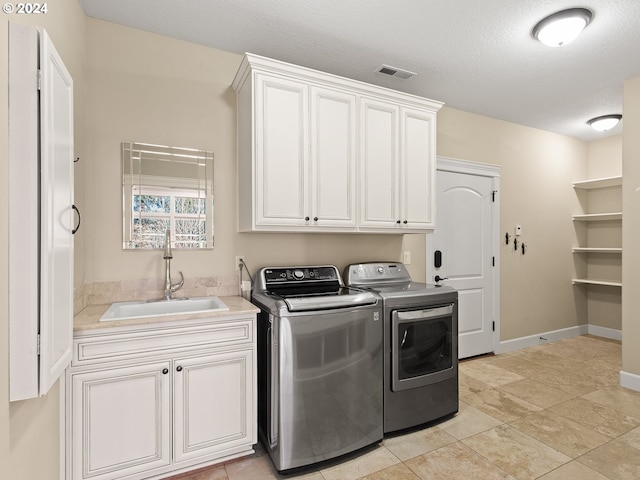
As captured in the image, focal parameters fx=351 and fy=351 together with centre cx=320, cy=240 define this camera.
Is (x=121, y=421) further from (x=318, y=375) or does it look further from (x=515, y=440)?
(x=515, y=440)

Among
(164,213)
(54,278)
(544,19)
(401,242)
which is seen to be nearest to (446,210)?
(401,242)

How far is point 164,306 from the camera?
2.27 m

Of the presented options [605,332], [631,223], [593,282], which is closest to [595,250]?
[593,282]

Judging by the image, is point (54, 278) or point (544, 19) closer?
point (54, 278)

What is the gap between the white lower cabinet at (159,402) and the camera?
68.2 inches

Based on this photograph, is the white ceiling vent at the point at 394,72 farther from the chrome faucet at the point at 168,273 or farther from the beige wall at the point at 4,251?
the beige wall at the point at 4,251

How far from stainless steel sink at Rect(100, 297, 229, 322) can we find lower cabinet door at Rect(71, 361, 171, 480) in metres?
0.41

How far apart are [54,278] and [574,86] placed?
13.6ft

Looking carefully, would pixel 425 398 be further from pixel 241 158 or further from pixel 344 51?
pixel 344 51

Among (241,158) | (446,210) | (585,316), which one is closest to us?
(241,158)

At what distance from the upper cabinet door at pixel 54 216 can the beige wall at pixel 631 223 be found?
13.7 feet

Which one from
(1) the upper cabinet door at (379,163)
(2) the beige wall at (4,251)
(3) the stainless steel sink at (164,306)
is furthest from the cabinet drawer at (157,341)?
(1) the upper cabinet door at (379,163)

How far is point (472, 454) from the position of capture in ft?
7.19

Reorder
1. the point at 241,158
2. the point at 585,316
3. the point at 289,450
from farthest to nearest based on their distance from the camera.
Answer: the point at 585,316 → the point at 241,158 → the point at 289,450
